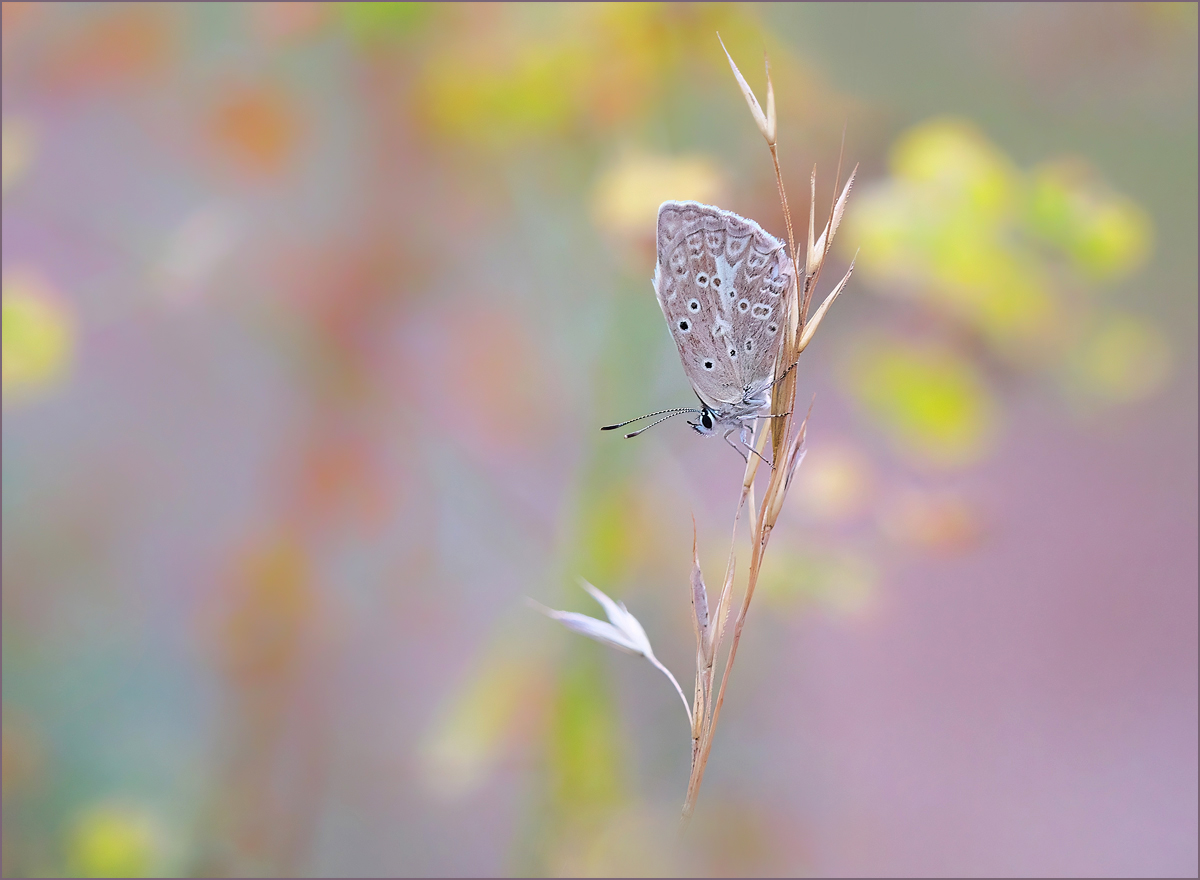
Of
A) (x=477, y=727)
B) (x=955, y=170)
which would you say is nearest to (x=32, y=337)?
(x=477, y=727)

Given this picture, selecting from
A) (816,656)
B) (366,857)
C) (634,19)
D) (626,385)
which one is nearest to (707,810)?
(816,656)

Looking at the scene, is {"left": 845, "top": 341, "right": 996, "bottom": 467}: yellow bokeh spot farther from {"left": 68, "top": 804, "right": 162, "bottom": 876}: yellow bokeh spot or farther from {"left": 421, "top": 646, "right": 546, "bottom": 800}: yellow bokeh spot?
{"left": 68, "top": 804, "right": 162, "bottom": 876}: yellow bokeh spot

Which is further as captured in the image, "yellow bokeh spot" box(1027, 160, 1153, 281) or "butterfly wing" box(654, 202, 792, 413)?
"yellow bokeh spot" box(1027, 160, 1153, 281)

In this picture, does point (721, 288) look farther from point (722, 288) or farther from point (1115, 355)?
point (1115, 355)

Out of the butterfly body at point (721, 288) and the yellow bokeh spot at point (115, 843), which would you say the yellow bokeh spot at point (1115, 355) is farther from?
the yellow bokeh spot at point (115, 843)

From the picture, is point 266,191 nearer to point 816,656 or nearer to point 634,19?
point 634,19

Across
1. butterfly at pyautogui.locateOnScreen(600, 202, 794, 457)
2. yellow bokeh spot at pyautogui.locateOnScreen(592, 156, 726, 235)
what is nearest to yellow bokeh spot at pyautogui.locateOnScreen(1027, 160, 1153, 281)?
yellow bokeh spot at pyautogui.locateOnScreen(592, 156, 726, 235)
